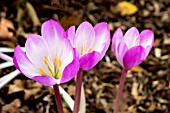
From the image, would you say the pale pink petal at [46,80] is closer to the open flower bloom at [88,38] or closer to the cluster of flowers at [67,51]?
the cluster of flowers at [67,51]

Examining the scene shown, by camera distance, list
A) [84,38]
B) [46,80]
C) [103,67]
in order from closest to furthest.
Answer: [46,80]
[84,38]
[103,67]

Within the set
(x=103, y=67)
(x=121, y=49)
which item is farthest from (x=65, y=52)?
(x=103, y=67)

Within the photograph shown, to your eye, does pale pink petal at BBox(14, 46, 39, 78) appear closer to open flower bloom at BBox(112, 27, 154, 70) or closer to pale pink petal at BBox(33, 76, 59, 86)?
pale pink petal at BBox(33, 76, 59, 86)

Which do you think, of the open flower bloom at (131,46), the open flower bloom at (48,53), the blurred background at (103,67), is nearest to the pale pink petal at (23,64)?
the open flower bloom at (48,53)

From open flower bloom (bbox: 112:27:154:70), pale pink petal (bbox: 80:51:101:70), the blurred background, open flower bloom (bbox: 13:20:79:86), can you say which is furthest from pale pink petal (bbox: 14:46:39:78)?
the blurred background

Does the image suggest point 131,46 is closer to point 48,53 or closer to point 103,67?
point 48,53

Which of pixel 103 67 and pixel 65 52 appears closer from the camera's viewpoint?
pixel 65 52
